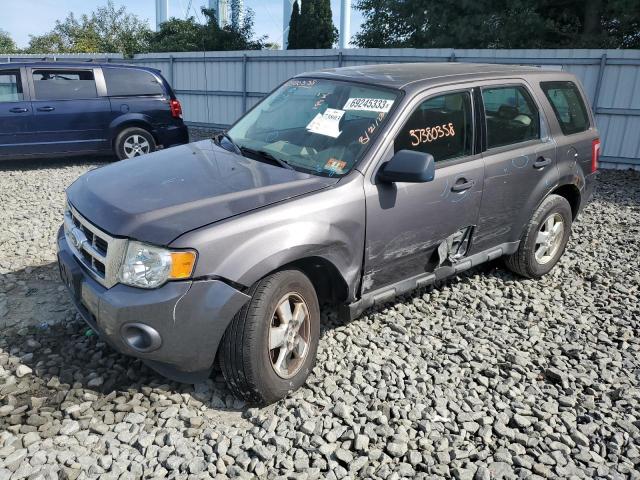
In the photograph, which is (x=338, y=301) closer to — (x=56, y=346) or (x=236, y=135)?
(x=236, y=135)

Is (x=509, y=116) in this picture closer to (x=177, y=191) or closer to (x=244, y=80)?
(x=177, y=191)

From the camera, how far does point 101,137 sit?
9312 millimetres

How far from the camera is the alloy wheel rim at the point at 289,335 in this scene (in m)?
3.08

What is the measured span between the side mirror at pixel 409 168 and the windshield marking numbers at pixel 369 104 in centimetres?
46

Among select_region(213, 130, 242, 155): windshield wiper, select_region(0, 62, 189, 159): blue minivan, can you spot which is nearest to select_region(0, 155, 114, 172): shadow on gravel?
select_region(0, 62, 189, 159): blue minivan

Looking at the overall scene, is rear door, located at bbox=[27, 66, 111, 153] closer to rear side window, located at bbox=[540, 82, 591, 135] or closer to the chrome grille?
the chrome grille

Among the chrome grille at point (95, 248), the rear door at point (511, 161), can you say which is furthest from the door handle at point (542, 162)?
the chrome grille at point (95, 248)

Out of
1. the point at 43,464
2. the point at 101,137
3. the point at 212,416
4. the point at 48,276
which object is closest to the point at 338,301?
the point at 212,416

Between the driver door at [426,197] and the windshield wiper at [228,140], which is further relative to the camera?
the windshield wiper at [228,140]

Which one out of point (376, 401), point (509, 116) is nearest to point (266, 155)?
point (376, 401)

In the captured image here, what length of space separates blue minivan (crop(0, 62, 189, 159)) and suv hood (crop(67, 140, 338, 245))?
607cm

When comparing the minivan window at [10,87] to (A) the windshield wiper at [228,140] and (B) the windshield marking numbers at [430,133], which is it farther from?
(B) the windshield marking numbers at [430,133]

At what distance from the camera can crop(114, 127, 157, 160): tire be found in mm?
9406

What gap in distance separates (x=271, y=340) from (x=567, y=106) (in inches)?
141
